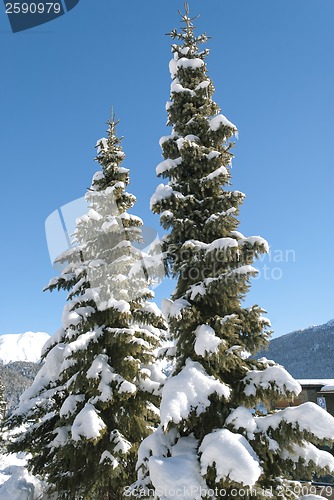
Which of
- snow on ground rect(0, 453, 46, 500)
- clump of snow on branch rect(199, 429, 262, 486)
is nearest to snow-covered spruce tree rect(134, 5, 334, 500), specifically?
clump of snow on branch rect(199, 429, 262, 486)

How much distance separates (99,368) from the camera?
1250 centimetres

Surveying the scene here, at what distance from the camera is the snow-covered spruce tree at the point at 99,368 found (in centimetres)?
1198

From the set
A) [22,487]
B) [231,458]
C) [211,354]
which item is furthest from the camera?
[22,487]

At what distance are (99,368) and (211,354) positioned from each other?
5.70 metres

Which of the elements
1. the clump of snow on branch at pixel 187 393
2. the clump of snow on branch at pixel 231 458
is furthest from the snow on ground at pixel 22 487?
the clump of snow on branch at pixel 231 458

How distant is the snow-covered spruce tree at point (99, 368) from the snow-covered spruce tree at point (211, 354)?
247 centimetres

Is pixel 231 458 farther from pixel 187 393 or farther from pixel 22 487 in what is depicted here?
pixel 22 487

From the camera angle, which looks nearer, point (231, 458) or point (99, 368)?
point (231, 458)

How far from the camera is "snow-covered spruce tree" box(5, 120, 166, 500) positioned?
11977 mm

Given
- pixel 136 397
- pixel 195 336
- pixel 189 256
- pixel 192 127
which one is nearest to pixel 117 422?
pixel 136 397

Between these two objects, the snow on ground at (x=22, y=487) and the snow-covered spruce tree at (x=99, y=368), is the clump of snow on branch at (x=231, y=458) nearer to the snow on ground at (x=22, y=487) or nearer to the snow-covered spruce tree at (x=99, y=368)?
the snow-covered spruce tree at (x=99, y=368)

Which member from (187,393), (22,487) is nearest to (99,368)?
(187,393)

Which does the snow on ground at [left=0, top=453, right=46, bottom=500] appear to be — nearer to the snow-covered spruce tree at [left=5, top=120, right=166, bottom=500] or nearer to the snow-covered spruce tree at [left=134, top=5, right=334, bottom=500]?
the snow-covered spruce tree at [left=5, top=120, right=166, bottom=500]

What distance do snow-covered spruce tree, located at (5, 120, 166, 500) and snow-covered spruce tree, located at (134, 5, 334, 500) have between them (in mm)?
2470
